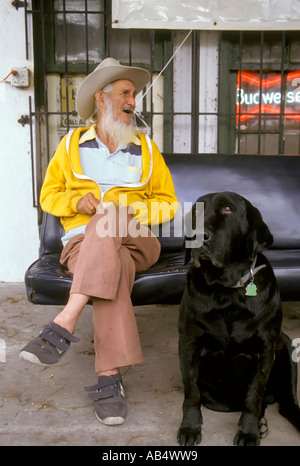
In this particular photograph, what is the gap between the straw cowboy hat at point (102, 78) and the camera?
267 cm

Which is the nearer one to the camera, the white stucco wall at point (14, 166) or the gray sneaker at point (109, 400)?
the gray sneaker at point (109, 400)

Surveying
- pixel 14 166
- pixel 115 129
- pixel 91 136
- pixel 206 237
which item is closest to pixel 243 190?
pixel 115 129

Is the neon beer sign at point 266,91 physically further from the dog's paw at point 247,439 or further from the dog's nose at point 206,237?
the dog's paw at point 247,439

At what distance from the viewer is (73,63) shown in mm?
4035

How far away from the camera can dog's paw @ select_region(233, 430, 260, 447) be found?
1.74 m

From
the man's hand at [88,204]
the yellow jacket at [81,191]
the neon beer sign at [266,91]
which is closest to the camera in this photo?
the man's hand at [88,204]

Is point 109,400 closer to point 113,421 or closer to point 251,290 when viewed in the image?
point 113,421

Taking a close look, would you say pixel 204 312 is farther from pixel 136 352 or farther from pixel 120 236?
pixel 120 236

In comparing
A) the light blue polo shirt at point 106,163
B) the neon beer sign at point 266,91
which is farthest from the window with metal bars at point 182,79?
the light blue polo shirt at point 106,163

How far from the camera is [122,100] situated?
272cm

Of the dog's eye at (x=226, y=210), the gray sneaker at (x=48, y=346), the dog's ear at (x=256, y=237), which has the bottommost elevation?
the gray sneaker at (x=48, y=346)

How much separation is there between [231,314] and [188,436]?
49 cm

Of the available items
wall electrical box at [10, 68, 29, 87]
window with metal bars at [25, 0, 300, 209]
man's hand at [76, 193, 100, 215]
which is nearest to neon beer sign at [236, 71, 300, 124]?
window with metal bars at [25, 0, 300, 209]

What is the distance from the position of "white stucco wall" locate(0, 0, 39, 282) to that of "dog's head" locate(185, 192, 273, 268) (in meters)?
2.47
